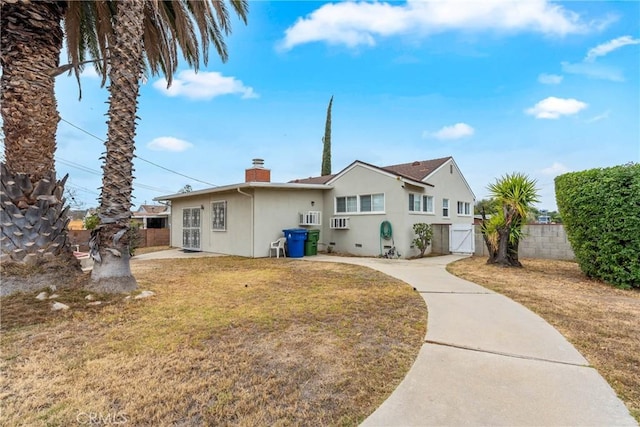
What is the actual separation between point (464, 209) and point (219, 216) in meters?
12.7

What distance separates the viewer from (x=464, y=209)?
1747cm

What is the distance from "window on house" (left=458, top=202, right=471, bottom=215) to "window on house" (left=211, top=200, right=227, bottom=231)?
1183cm

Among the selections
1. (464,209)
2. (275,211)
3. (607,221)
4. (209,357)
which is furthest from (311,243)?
(209,357)

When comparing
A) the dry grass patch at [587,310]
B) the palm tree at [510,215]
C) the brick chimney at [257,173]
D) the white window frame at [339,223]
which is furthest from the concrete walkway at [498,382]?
the brick chimney at [257,173]

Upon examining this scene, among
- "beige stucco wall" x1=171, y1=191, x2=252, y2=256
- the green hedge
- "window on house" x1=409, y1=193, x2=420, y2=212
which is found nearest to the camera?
the green hedge

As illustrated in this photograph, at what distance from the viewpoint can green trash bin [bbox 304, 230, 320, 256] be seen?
1297cm

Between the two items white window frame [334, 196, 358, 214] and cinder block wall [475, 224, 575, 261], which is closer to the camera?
cinder block wall [475, 224, 575, 261]

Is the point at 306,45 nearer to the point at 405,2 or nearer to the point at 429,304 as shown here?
the point at 405,2

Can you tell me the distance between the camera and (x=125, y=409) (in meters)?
2.34

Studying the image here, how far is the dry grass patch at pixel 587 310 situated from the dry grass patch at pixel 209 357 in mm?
1704

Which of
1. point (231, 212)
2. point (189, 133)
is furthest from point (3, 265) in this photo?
point (189, 133)

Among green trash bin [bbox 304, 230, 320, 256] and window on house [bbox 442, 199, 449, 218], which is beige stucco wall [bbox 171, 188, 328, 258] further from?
window on house [bbox 442, 199, 449, 218]

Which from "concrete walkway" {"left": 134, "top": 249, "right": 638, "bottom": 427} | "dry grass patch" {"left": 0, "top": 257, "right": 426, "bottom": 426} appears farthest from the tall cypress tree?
"concrete walkway" {"left": 134, "top": 249, "right": 638, "bottom": 427}

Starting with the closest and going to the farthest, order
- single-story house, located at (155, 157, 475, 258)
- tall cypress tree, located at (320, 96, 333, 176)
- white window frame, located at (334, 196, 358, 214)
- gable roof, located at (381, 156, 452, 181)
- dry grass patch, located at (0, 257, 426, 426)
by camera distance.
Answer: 1. dry grass patch, located at (0, 257, 426, 426)
2. single-story house, located at (155, 157, 475, 258)
3. white window frame, located at (334, 196, 358, 214)
4. gable roof, located at (381, 156, 452, 181)
5. tall cypress tree, located at (320, 96, 333, 176)
